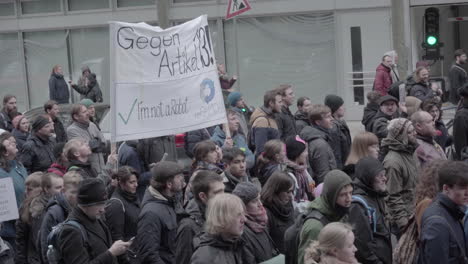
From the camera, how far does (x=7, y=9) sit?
90.8ft

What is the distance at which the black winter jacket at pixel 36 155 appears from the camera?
10.8 m

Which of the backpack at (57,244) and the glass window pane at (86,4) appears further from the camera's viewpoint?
the glass window pane at (86,4)

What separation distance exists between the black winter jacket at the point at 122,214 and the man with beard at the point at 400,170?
2.28 m

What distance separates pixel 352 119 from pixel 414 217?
640 inches

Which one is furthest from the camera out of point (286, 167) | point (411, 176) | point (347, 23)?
point (347, 23)

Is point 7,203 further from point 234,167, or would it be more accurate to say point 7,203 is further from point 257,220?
point 257,220

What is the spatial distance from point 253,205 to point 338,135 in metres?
5.02

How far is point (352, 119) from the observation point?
2250 centimetres

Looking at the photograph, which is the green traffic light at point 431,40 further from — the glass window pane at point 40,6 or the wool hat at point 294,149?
the glass window pane at point 40,6

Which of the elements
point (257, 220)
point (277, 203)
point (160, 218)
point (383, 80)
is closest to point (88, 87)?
point (383, 80)

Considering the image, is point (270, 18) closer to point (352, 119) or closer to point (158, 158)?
point (352, 119)

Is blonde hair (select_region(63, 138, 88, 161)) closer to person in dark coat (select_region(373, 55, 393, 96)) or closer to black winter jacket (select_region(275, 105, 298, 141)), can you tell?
black winter jacket (select_region(275, 105, 298, 141))

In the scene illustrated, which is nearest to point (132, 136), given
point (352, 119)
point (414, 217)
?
point (414, 217)

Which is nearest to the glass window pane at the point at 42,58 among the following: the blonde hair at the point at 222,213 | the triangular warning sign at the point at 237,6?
the triangular warning sign at the point at 237,6
